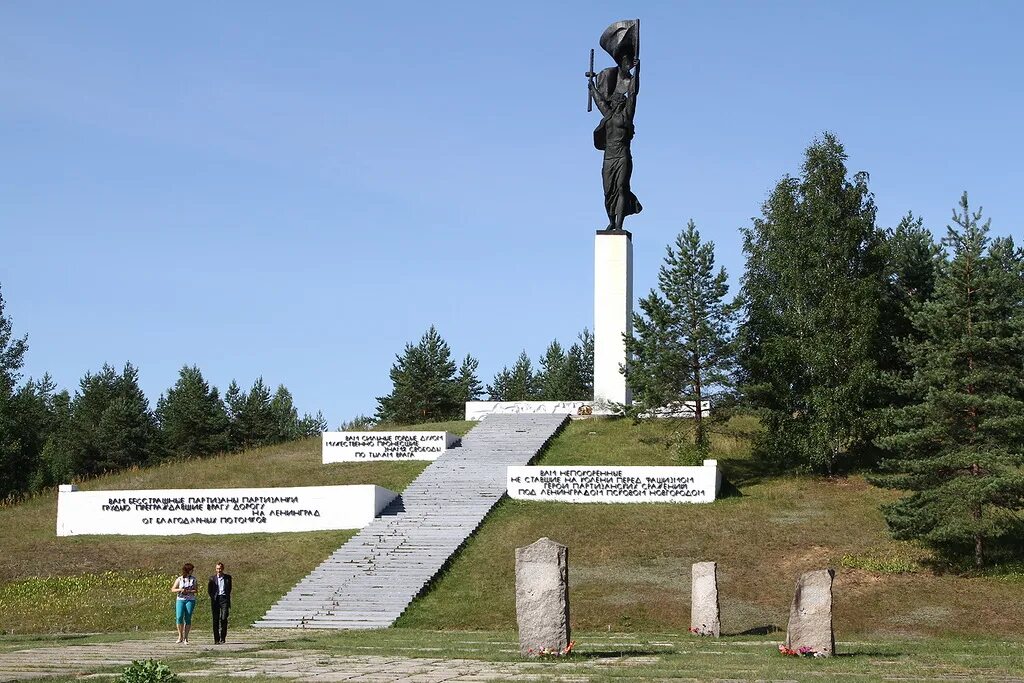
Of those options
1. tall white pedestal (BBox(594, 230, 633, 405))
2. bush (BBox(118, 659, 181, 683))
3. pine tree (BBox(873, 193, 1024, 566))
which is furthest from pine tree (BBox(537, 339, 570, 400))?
bush (BBox(118, 659, 181, 683))

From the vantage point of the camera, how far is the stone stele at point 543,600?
16.8 meters

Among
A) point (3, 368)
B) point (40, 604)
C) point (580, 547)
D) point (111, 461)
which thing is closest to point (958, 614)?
point (580, 547)

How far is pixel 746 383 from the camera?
136 feet

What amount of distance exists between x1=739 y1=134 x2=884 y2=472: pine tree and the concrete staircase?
26.7 feet

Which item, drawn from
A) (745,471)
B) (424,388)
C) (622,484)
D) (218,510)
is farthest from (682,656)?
(424,388)

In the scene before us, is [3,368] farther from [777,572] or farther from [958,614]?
[958,614]

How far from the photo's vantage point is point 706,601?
2373cm

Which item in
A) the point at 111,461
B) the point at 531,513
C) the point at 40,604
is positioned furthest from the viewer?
the point at 111,461

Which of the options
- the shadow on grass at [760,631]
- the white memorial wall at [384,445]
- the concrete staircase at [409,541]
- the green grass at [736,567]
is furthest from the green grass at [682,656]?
the white memorial wall at [384,445]

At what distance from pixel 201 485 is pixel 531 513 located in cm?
1183

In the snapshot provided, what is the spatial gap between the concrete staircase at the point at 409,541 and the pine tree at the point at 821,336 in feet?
26.7

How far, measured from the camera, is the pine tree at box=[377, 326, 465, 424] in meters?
66.6

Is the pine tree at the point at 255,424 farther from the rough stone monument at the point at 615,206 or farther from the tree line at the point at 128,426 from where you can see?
the rough stone monument at the point at 615,206

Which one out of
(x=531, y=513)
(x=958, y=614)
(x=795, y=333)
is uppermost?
(x=795, y=333)
